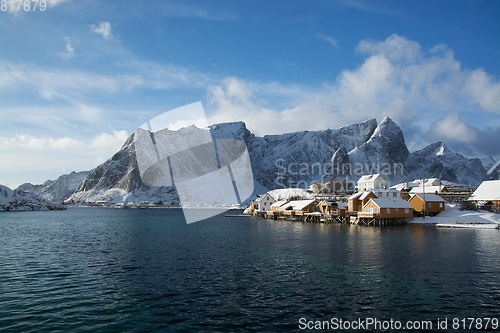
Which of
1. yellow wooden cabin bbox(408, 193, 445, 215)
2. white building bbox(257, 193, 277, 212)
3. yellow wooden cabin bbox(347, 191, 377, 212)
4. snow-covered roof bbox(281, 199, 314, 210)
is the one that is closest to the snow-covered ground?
yellow wooden cabin bbox(408, 193, 445, 215)

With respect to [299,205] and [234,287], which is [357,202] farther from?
[234,287]

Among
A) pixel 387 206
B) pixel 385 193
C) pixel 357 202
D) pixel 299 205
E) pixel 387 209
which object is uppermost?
pixel 385 193

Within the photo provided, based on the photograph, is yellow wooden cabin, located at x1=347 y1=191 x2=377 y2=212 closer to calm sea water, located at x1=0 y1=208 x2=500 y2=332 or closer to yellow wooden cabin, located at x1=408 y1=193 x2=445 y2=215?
yellow wooden cabin, located at x1=408 y1=193 x2=445 y2=215

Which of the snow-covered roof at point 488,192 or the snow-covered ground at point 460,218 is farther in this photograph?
the snow-covered roof at point 488,192

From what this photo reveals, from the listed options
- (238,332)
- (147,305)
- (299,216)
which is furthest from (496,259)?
(299,216)

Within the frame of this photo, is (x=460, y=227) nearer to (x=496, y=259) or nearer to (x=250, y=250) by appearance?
(x=496, y=259)

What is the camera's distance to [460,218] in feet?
284

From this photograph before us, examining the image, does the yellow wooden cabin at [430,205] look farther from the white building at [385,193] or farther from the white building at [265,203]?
the white building at [265,203]

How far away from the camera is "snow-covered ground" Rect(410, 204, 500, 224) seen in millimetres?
81375

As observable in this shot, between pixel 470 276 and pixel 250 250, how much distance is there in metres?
25.2

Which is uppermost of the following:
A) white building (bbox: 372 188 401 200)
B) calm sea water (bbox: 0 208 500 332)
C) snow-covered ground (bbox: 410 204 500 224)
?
white building (bbox: 372 188 401 200)

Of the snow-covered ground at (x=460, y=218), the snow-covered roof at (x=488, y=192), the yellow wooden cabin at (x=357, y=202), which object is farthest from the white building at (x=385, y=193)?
the snow-covered roof at (x=488, y=192)

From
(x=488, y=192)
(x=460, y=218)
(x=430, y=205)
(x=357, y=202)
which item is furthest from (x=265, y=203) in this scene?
(x=488, y=192)

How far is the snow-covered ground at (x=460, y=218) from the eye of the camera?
81.4 meters
